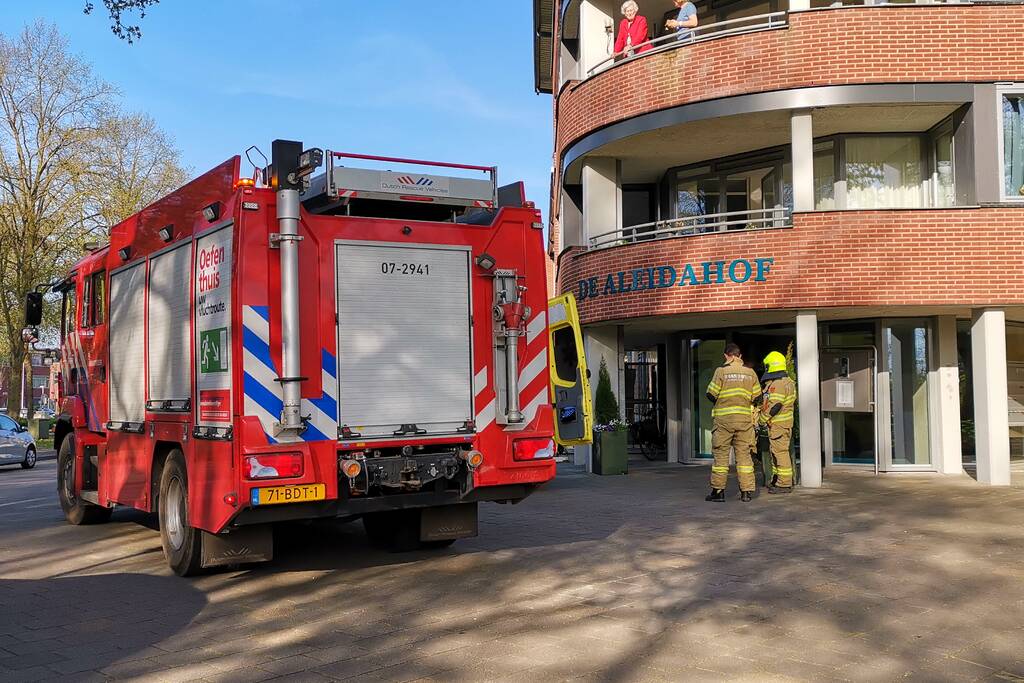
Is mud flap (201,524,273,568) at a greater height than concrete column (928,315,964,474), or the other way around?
concrete column (928,315,964,474)

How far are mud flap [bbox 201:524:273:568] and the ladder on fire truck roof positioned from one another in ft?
8.59

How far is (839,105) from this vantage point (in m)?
14.9

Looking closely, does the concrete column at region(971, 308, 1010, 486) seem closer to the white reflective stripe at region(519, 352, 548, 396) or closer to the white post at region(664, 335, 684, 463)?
the white post at region(664, 335, 684, 463)

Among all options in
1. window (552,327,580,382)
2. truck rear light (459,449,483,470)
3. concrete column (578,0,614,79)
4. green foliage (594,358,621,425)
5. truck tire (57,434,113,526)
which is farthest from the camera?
concrete column (578,0,614,79)

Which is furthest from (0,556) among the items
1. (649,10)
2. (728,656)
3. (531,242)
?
Result: (649,10)

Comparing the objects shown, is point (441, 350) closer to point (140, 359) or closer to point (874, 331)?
point (140, 359)

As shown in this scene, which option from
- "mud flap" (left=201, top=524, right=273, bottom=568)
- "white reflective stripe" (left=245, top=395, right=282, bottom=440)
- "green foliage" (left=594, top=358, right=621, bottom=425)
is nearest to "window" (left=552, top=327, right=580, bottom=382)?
"green foliage" (left=594, top=358, right=621, bottom=425)

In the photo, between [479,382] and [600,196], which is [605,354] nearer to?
[600,196]

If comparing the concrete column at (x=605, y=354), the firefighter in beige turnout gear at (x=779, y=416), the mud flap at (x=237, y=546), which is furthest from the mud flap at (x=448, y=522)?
the concrete column at (x=605, y=354)

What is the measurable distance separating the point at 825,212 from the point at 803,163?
864mm

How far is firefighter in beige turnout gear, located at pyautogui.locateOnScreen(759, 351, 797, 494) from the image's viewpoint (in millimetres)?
13320

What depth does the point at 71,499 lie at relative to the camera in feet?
38.5

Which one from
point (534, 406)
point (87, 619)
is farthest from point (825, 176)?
point (87, 619)

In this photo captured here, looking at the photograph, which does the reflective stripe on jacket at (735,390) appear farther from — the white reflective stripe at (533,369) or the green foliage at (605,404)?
the green foliage at (605,404)
